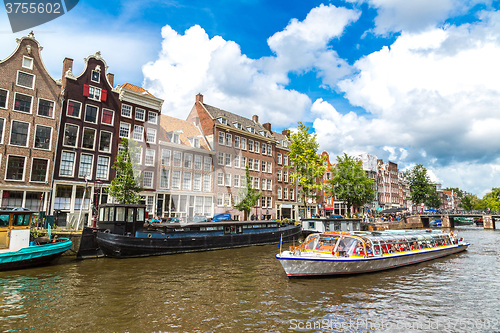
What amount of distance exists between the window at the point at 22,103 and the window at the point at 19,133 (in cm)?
140

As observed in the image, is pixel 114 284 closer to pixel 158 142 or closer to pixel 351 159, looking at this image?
pixel 158 142

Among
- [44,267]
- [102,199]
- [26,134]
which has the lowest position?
[44,267]

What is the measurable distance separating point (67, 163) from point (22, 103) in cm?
712

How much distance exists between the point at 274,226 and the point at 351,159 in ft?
104

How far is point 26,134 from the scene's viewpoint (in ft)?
101

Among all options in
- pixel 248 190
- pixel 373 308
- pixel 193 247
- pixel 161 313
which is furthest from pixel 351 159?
pixel 161 313

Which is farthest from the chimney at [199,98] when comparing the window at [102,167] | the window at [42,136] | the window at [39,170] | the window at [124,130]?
the window at [39,170]

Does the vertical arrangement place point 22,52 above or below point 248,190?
above

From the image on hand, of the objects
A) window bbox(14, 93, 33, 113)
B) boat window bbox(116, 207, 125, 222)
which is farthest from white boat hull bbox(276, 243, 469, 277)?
window bbox(14, 93, 33, 113)

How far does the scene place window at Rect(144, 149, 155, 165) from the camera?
130 ft

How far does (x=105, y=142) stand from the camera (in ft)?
120

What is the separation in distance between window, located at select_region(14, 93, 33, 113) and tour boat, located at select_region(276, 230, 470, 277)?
2983 centimetres

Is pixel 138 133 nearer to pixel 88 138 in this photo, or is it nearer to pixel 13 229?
pixel 88 138

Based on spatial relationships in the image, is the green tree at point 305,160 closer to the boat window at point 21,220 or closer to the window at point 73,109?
the window at point 73,109
